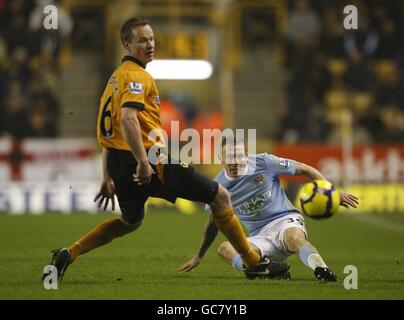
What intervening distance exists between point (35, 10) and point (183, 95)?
357 centimetres

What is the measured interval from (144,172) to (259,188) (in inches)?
59.9

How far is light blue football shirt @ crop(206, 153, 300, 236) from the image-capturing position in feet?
28.2

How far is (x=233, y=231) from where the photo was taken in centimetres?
792

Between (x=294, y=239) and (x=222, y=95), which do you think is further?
(x=222, y=95)

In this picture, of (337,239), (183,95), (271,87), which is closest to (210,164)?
(183,95)

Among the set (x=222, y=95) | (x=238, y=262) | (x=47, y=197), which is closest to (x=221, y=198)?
(x=238, y=262)

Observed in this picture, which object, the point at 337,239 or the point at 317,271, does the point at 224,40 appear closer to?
the point at 337,239

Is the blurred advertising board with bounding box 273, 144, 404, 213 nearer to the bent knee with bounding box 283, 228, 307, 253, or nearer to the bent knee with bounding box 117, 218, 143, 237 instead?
the bent knee with bounding box 283, 228, 307, 253

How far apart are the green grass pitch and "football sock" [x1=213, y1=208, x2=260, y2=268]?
0.87 feet

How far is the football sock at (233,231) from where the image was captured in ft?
25.9

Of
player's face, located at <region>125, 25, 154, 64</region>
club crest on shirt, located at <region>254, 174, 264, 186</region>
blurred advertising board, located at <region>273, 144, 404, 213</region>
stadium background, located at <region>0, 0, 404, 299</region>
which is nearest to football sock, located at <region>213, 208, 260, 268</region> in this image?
club crest on shirt, located at <region>254, 174, 264, 186</region>

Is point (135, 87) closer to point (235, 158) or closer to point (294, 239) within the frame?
point (235, 158)

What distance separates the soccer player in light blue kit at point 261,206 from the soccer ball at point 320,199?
0.59 ft

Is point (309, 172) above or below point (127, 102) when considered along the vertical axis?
below
